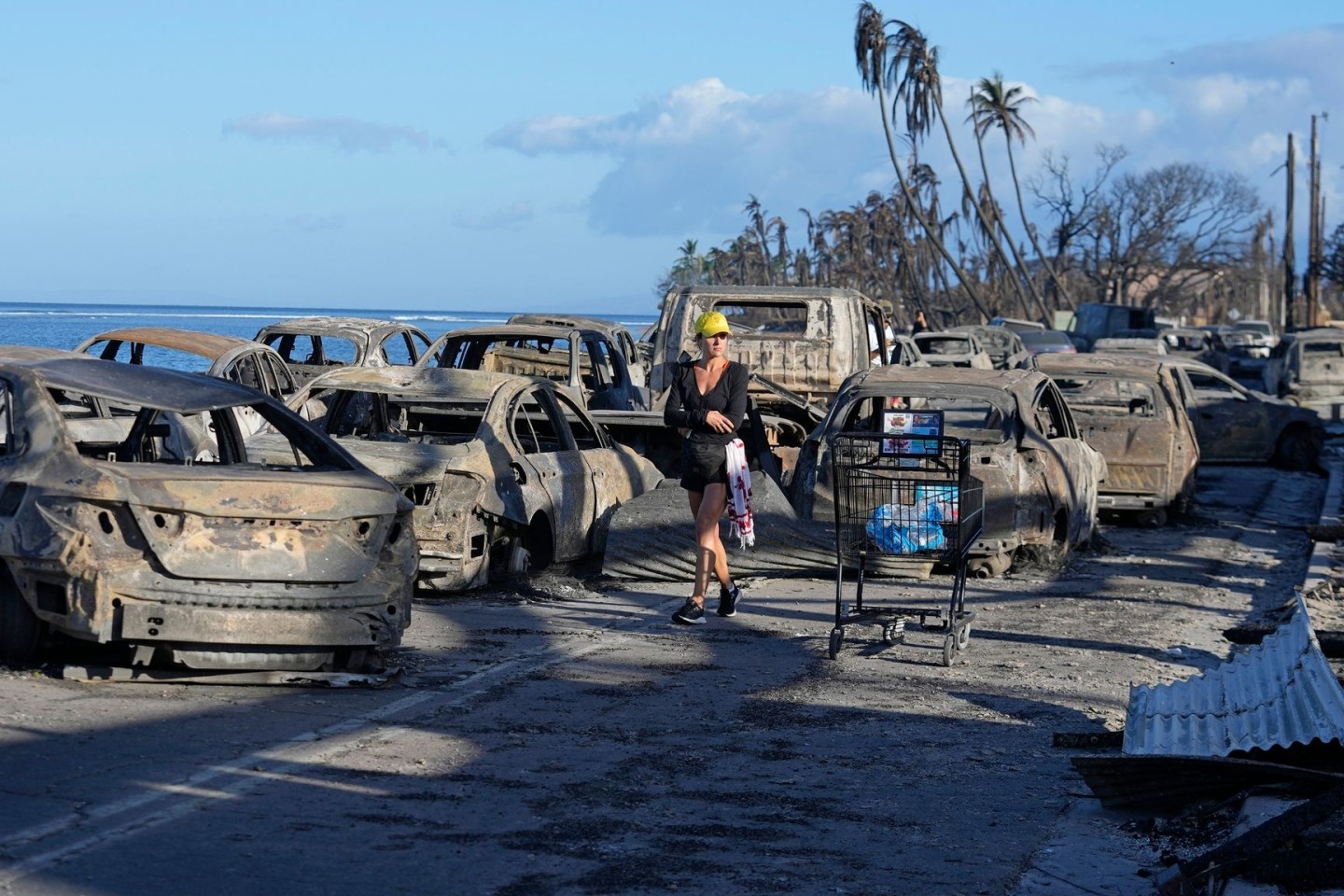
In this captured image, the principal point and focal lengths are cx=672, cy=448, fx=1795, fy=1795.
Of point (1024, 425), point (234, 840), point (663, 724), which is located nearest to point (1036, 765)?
point (663, 724)

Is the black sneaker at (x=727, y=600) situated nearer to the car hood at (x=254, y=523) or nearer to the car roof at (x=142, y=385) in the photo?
the car hood at (x=254, y=523)

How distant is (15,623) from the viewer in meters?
8.27

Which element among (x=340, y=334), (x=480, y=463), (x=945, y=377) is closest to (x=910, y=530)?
(x=480, y=463)

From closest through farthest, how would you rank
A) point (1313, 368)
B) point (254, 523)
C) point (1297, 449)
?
point (254, 523) < point (1297, 449) < point (1313, 368)

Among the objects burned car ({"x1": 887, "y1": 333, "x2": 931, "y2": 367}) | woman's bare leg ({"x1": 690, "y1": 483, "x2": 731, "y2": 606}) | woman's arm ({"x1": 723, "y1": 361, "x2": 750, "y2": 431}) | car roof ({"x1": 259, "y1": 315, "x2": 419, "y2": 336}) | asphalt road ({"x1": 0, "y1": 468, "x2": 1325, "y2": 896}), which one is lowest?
asphalt road ({"x1": 0, "y1": 468, "x2": 1325, "y2": 896})

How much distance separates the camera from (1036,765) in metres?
7.35

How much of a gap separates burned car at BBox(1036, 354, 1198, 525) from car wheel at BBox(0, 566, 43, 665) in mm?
10789

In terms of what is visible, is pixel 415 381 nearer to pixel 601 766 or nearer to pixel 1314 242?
pixel 601 766

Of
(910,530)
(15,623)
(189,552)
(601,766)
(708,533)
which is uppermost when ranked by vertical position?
(189,552)

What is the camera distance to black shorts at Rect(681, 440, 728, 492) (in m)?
10.9

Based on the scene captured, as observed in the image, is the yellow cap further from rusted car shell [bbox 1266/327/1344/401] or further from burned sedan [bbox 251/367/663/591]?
rusted car shell [bbox 1266/327/1344/401]

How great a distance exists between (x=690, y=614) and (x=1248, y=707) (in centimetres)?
440

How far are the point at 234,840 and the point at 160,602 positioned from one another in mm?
2394

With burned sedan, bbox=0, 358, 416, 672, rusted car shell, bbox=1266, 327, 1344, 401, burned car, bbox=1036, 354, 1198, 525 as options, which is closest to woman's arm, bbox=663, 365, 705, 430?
burned sedan, bbox=0, 358, 416, 672
